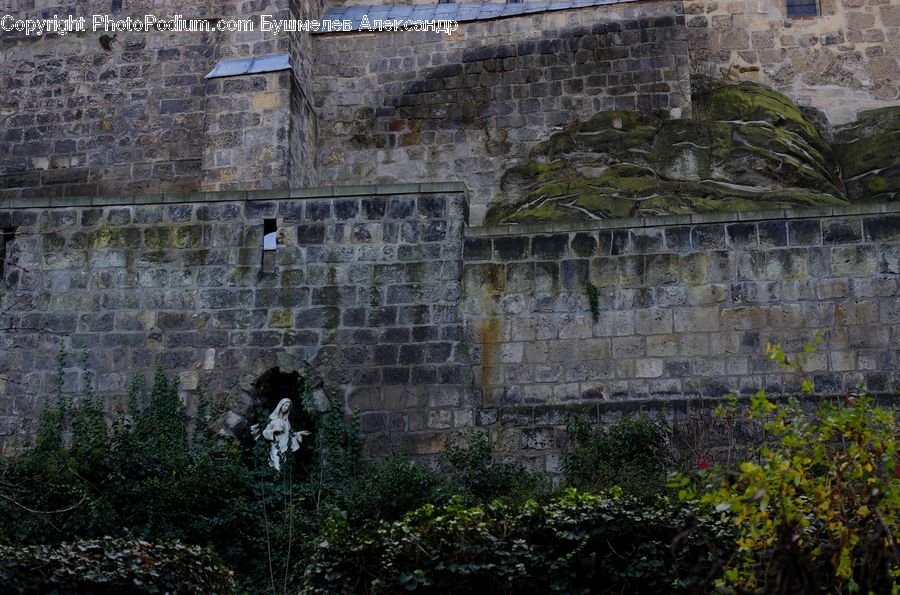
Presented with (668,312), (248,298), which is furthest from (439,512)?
(248,298)

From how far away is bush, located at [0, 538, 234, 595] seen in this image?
36.1ft

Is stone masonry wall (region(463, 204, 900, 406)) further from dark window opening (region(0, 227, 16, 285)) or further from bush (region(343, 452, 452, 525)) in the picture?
dark window opening (region(0, 227, 16, 285))

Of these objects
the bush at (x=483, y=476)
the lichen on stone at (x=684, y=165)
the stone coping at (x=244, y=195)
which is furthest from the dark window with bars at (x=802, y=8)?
the bush at (x=483, y=476)

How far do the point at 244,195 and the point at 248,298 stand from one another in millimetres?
1241

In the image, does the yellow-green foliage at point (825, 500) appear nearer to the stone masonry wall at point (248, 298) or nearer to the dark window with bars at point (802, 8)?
the stone masonry wall at point (248, 298)

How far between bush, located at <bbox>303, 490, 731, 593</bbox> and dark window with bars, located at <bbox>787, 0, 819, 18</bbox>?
14330 millimetres

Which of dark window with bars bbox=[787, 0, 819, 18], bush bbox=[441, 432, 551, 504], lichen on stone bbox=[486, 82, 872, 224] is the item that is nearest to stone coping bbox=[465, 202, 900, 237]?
bush bbox=[441, 432, 551, 504]

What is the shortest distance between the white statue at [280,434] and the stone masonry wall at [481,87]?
674 cm

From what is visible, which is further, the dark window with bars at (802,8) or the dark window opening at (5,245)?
the dark window with bars at (802,8)

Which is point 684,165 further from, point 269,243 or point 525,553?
point 525,553

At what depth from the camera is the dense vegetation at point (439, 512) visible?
944 centimetres

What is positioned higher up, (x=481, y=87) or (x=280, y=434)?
(x=481, y=87)

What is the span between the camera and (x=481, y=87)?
23.0 meters

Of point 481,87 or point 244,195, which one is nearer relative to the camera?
point 244,195
